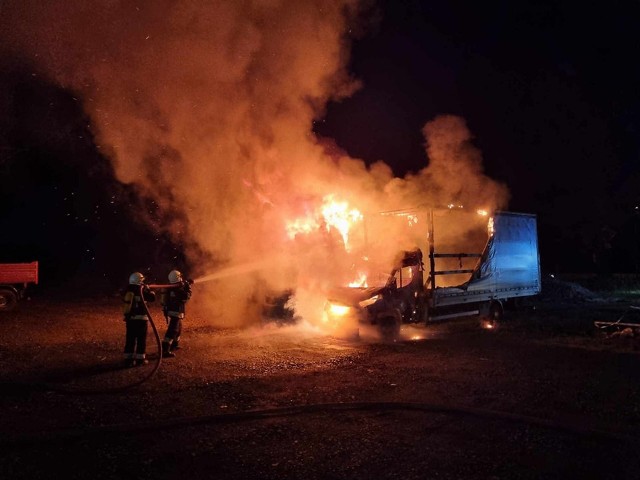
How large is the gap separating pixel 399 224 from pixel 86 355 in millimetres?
8394

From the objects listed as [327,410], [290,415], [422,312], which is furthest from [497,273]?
[290,415]

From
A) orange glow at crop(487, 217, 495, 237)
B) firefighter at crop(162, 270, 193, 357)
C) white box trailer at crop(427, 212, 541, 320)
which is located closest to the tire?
white box trailer at crop(427, 212, 541, 320)

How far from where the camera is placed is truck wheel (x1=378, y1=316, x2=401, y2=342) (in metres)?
11.2

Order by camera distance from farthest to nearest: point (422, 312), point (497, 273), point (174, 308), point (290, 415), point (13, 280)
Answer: point (13, 280), point (497, 273), point (422, 312), point (174, 308), point (290, 415)

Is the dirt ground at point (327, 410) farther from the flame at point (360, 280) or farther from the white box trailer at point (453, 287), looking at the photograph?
the flame at point (360, 280)

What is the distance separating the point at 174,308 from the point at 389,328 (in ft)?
15.0

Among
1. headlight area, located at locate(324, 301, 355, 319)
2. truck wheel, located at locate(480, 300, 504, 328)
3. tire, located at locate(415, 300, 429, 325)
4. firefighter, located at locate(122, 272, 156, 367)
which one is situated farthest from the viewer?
truck wheel, located at locate(480, 300, 504, 328)

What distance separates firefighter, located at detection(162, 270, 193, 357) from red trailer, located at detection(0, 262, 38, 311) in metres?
10.6

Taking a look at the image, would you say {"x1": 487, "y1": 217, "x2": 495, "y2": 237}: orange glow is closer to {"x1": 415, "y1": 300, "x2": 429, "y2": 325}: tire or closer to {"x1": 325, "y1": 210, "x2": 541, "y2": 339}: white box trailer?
{"x1": 325, "y1": 210, "x2": 541, "y2": 339}: white box trailer

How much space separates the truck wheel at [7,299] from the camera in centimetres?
1734

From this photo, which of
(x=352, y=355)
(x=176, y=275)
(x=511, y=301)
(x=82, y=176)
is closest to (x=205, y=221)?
(x=176, y=275)

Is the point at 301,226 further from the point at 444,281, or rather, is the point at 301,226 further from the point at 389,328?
the point at 389,328

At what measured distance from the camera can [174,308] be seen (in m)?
9.83

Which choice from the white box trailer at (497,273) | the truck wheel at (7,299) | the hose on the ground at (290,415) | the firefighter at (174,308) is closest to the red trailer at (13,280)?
the truck wheel at (7,299)
